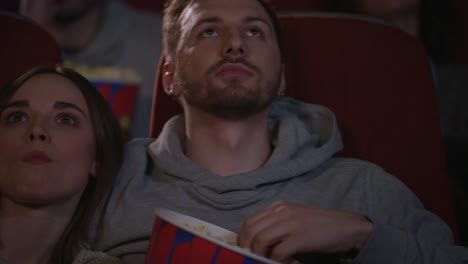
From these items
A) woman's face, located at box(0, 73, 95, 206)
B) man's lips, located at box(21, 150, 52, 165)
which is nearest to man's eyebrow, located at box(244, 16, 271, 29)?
woman's face, located at box(0, 73, 95, 206)

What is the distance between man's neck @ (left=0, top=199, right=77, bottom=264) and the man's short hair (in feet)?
1.31

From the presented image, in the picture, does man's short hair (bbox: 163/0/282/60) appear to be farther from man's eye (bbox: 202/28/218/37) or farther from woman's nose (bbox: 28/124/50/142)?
woman's nose (bbox: 28/124/50/142)

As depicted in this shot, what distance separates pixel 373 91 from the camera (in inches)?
50.3

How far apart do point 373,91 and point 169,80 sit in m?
0.37

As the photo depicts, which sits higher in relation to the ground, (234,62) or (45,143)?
(234,62)

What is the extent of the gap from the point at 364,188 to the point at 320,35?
1.06ft

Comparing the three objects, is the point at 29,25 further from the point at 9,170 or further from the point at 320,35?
the point at 320,35

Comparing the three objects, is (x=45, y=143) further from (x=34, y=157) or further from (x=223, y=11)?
(x=223, y=11)

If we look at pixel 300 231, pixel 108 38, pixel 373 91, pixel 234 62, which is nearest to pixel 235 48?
pixel 234 62

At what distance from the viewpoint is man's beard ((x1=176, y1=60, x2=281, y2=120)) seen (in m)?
1.16

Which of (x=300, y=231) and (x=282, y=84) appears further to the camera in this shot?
(x=282, y=84)

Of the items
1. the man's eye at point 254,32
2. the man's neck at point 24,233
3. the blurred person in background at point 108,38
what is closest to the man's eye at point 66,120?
the man's neck at point 24,233

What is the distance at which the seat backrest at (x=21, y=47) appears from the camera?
1.27 m

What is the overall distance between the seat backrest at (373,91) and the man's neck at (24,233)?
0.34 metres
